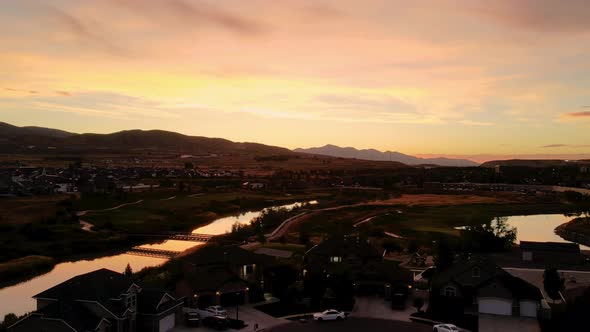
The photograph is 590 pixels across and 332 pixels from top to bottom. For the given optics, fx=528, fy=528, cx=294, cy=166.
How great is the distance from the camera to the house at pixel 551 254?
40375mm

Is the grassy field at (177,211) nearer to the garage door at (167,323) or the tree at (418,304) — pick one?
the garage door at (167,323)

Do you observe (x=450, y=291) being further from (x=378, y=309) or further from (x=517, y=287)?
(x=378, y=309)

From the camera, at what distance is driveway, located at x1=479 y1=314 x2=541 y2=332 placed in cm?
2567

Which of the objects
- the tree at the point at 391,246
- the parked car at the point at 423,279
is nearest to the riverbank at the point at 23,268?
the tree at the point at 391,246

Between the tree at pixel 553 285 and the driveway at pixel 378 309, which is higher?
the tree at pixel 553 285

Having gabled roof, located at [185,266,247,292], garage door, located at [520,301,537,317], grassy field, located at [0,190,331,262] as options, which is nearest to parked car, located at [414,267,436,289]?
garage door, located at [520,301,537,317]

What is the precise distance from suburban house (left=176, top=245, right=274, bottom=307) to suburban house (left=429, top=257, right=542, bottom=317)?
1072cm

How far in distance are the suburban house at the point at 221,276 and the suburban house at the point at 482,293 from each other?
1072cm

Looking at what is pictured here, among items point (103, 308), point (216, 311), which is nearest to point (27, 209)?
point (216, 311)

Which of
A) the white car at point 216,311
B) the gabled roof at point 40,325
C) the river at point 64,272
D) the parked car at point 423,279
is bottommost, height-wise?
the river at point 64,272

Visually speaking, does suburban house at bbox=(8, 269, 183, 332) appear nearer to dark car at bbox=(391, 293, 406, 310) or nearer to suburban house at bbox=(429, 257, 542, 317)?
dark car at bbox=(391, 293, 406, 310)

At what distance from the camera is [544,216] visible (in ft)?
293

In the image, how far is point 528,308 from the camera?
27797 mm

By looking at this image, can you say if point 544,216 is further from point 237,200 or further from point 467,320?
point 467,320
